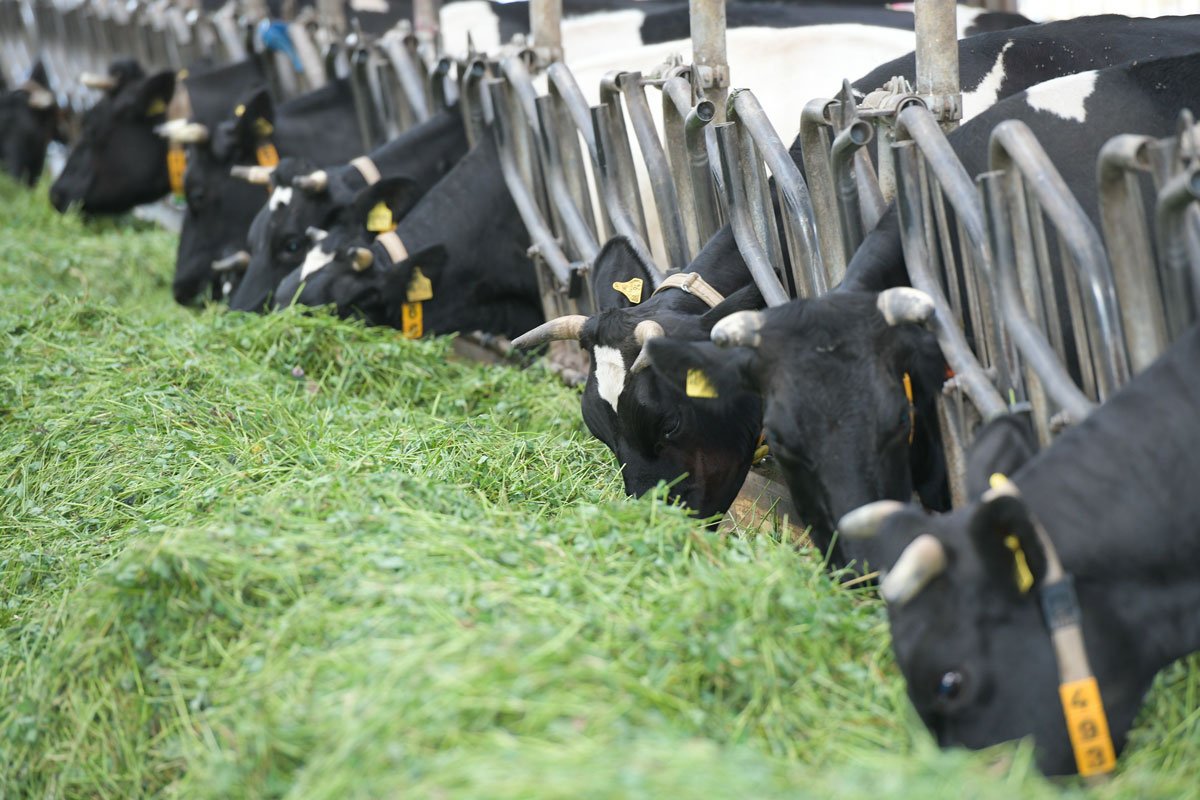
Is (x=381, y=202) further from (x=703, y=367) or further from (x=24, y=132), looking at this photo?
(x=24, y=132)

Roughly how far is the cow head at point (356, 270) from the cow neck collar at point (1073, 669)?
4.07 meters

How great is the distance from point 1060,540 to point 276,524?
1.77 m

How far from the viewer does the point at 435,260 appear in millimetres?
5965

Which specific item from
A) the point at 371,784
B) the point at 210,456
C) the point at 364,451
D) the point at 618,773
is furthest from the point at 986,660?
the point at 210,456

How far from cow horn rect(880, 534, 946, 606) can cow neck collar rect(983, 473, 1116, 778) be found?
13 cm

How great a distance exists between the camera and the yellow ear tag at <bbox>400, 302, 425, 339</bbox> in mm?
5961

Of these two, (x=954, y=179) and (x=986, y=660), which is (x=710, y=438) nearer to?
(x=954, y=179)

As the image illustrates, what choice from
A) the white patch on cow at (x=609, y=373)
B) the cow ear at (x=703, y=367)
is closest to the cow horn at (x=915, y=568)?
the cow ear at (x=703, y=367)

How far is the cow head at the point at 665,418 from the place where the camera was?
12.1 feet

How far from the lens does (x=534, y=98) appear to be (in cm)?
572

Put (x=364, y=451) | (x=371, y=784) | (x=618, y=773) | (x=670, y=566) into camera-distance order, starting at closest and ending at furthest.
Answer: (x=618, y=773) → (x=371, y=784) → (x=670, y=566) → (x=364, y=451)

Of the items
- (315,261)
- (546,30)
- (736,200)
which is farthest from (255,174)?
(736,200)

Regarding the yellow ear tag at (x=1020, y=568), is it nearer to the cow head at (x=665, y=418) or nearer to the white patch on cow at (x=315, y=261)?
the cow head at (x=665, y=418)

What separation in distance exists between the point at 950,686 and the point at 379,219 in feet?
14.9
